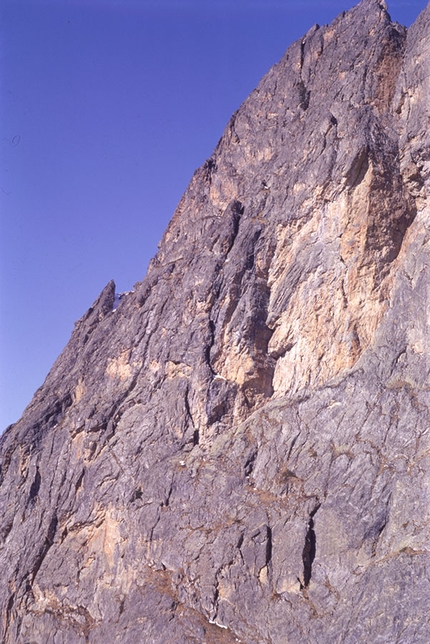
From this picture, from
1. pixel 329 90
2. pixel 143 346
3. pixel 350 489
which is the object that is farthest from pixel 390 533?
pixel 329 90

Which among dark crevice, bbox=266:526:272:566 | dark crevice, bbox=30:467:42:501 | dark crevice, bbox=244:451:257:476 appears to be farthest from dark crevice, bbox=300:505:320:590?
dark crevice, bbox=30:467:42:501

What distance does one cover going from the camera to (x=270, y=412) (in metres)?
33.8

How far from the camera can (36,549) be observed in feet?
128

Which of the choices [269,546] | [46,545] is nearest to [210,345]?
[269,546]

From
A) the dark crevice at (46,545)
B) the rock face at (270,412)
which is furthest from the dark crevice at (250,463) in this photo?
the dark crevice at (46,545)

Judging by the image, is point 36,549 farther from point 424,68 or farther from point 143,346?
point 424,68

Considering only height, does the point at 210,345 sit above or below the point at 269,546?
above

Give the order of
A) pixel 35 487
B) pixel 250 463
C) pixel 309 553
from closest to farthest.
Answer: pixel 309 553, pixel 250 463, pixel 35 487

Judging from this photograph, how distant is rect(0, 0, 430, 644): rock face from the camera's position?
27516 millimetres

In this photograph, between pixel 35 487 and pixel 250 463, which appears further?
pixel 35 487

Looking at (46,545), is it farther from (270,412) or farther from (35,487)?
(270,412)

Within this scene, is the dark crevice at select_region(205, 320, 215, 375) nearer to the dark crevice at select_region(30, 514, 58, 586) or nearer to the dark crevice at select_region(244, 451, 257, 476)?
the dark crevice at select_region(244, 451, 257, 476)

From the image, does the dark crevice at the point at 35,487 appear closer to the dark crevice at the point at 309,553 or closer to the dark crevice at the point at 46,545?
the dark crevice at the point at 46,545

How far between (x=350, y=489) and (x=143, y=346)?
17.2 metres
